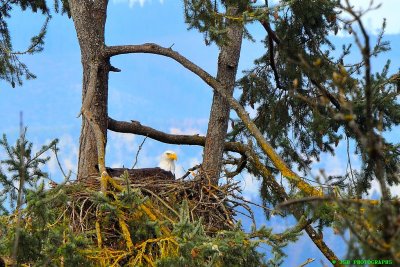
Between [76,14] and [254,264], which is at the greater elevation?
[76,14]

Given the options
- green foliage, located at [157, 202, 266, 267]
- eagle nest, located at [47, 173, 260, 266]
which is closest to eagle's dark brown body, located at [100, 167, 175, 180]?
eagle nest, located at [47, 173, 260, 266]

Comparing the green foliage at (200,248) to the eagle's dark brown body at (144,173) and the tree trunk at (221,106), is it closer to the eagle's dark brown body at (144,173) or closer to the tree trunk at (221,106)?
the eagle's dark brown body at (144,173)

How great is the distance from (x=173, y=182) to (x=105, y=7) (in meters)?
3.29

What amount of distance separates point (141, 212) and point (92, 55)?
4.00 metres

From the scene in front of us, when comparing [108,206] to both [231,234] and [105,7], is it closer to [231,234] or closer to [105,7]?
[231,234]

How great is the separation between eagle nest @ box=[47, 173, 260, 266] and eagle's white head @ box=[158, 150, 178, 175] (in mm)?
2513

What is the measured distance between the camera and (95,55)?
1094cm

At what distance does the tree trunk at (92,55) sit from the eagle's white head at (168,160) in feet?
3.82

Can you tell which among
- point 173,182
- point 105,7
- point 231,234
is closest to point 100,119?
point 105,7

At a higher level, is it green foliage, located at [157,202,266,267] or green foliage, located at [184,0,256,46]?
green foliage, located at [184,0,256,46]

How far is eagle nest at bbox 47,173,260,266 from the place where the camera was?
697 centimetres

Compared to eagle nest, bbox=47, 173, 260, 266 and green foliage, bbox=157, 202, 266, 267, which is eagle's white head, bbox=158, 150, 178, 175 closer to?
eagle nest, bbox=47, 173, 260, 266

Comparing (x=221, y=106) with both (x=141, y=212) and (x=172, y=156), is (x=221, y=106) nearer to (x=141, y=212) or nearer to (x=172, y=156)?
(x=172, y=156)

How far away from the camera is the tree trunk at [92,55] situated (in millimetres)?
10891
